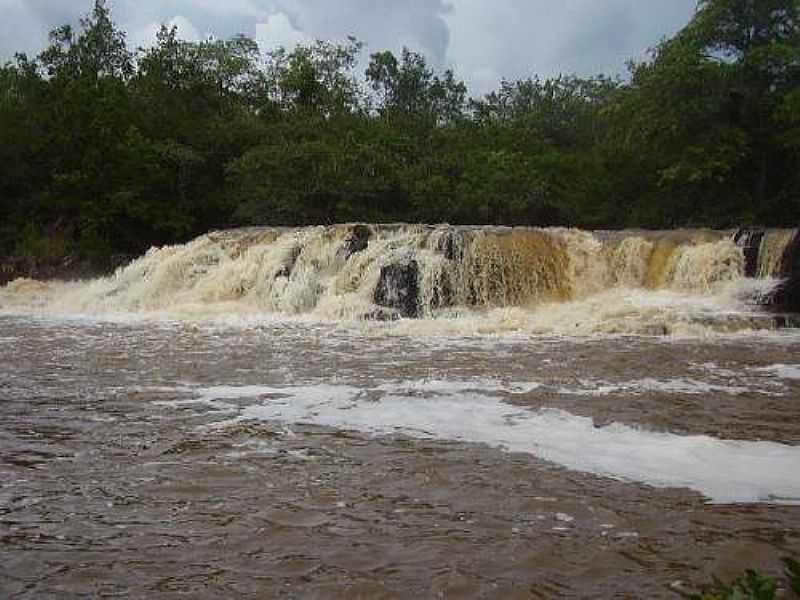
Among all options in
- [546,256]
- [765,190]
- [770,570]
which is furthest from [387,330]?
[765,190]

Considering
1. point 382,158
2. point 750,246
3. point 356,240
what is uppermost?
point 382,158

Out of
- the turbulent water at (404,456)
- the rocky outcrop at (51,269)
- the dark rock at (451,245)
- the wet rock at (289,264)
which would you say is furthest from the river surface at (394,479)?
the rocky outcrop at (51,269)

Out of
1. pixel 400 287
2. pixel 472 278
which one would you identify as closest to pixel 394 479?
pixel 400 287

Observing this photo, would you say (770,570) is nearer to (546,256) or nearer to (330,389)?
(330,389)

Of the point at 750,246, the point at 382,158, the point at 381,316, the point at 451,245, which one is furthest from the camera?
the point at 382,158

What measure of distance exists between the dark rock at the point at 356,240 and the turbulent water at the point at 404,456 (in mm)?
3960

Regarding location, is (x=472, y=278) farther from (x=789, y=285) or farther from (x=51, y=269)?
(x=51, y=269)

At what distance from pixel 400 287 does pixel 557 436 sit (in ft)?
34.2

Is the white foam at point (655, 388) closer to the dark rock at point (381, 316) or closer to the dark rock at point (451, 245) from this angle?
the dark rock at point (381, 316)

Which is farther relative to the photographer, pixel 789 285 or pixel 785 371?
pixel 789 285

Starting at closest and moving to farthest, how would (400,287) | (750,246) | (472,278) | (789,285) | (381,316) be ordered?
(789,285) → (381,316) → (750,246) → (400,287) → (472,278)

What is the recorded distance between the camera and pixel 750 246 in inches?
567

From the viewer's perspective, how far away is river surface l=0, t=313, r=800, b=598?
3002 mm

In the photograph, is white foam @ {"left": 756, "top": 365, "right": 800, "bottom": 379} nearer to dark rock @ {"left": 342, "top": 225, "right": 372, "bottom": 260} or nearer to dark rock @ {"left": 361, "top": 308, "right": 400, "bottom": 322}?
dark rock @ {"left": 361, "top": 308, "right": 400, "bottom": 322}
